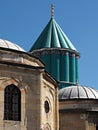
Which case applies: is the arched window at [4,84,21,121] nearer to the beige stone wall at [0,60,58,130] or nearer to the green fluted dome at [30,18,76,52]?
the beige stone wall at [0,60,58,130]

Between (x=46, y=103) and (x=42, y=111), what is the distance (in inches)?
70.6

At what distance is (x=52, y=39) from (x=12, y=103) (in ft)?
70.5

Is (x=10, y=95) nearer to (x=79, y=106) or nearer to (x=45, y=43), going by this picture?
(x=79, y=106)

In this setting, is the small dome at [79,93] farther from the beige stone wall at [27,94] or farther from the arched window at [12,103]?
the arched window at [12,103]

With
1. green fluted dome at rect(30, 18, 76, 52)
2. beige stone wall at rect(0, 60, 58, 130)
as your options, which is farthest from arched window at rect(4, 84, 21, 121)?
green fluted dome at rect(30, 18, 76, 52)

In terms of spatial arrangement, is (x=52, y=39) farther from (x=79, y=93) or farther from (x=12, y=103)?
(x=12, y=103)

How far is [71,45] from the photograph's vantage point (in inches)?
1791

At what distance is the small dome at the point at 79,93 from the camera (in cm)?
3334

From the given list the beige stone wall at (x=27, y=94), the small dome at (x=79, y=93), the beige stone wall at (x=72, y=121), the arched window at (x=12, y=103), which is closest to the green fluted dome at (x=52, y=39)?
the small dome at (x=79, y=93)

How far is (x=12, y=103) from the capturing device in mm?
23859

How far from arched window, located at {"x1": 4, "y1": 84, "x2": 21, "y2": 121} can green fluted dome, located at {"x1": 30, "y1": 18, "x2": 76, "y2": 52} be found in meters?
20.4

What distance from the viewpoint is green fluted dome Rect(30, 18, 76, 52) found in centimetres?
4438

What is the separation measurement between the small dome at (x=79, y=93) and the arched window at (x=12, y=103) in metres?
9.97

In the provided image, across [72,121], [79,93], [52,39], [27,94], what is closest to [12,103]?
[27,94]
